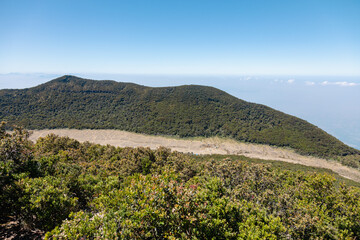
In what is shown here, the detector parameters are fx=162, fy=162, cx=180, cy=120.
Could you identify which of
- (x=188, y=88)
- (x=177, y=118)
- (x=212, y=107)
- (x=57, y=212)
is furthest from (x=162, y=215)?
(x=188, y=88)

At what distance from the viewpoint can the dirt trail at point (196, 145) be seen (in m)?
73.9

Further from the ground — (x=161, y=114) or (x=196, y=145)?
(x=161, y=114)

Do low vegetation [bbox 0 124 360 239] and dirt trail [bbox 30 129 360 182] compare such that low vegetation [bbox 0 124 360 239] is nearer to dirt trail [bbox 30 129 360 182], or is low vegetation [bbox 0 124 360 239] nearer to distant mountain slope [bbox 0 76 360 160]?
dirt trail [bbox 30 129 360 182]

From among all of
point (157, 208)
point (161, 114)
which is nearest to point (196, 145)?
point (161, 114)

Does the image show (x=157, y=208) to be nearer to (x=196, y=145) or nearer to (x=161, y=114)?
(x=196, y=145)

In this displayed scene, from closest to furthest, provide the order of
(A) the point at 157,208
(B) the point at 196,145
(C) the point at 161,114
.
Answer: (A) the point at 157,208 < (B) the point at 196,145 < (C) the point at 161,114

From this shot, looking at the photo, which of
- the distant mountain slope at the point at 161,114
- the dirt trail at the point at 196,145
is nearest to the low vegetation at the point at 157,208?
the dirt trail at the point at 196,145

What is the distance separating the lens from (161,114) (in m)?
110

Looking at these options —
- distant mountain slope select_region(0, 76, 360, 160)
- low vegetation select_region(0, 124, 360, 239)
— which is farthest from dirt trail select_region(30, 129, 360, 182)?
low vegetation select_region(0, 124, 360, 239)

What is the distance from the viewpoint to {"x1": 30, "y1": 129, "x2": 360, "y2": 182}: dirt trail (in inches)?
2911

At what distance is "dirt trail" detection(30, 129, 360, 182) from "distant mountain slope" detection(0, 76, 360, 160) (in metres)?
4.86

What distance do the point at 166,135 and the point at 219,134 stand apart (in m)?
31.6

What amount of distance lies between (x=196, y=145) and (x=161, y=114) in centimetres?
3697

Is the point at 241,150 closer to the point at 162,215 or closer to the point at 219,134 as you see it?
the point at 219,134
